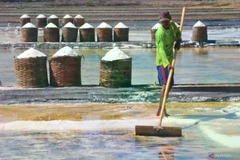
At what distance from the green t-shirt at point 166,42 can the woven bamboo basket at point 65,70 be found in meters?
2.33

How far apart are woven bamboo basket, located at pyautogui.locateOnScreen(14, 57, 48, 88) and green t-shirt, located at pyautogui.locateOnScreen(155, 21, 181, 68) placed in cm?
270

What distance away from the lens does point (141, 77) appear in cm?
1549

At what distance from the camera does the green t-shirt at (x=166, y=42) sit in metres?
10.5

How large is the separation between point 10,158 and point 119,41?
53.3ft

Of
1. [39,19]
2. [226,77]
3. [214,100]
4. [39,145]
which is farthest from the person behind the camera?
[39,19]

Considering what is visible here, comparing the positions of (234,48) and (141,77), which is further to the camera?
(234,48)

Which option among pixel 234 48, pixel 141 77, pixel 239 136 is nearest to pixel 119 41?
pixel 234 48

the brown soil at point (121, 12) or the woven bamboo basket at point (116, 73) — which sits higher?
the woven bamboo basket at point (116, 73)

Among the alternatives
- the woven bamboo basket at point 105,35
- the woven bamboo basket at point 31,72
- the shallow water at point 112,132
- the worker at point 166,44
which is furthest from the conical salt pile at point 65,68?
the woven bamboo basket at point 105,35

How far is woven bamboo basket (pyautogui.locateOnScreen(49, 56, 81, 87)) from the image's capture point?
12.5 meters

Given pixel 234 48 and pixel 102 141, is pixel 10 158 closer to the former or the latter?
pixel 102 141

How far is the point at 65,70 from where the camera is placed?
41.1ft

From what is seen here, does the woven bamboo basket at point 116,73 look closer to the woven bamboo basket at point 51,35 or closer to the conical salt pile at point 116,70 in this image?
the conical salt pile at point 116,70

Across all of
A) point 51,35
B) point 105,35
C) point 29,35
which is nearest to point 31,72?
point 105,35
